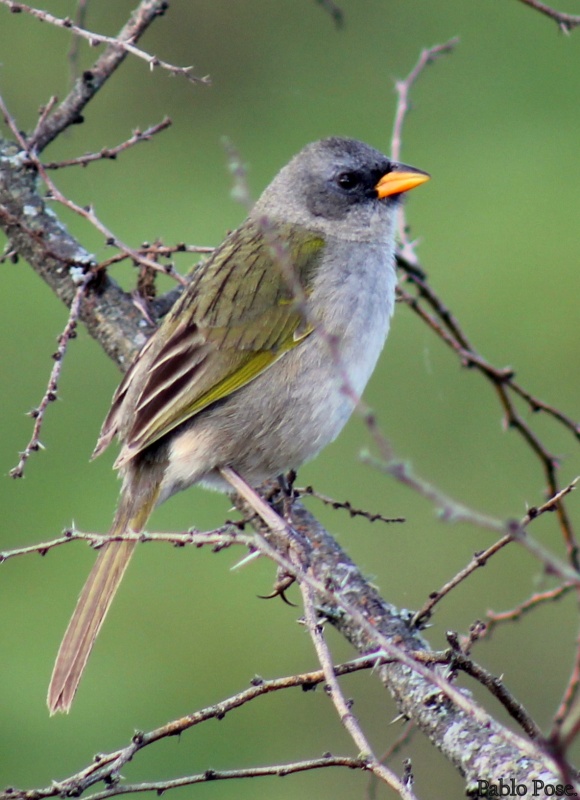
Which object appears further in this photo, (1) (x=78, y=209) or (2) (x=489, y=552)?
(1) (x=78, y=209)

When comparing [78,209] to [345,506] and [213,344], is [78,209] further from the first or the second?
[345,506]

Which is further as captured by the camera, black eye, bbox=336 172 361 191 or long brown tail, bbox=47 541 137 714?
black eye, bbox=336 172 361 191

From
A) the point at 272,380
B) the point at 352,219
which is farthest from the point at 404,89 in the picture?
the point at 272,380

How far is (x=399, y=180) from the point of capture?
16.1 feet

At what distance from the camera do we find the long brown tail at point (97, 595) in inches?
158

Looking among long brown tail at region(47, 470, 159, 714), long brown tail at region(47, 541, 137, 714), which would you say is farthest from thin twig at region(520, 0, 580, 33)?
long brown tail at region(47, 541, 137, 714)

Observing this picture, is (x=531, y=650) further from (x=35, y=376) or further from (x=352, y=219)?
(x=35, y=376)

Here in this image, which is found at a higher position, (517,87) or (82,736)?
(517,87)

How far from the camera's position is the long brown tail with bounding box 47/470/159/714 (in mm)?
4016

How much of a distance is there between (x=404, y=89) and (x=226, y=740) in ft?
12.3

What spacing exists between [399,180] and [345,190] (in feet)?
0.77

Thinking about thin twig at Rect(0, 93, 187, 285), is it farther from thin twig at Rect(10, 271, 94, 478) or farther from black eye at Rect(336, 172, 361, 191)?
black eye at Rect(336, 172, 361, 191)

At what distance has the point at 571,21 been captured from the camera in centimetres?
388

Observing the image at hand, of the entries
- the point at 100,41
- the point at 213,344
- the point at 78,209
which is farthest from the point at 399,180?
the point at 100,41
